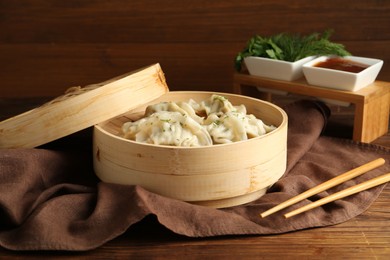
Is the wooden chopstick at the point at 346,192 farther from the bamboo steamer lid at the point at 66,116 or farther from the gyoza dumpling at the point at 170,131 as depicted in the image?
the bamboo steamer lid at the point at 66,116

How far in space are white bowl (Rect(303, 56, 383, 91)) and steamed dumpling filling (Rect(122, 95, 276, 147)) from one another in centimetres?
42

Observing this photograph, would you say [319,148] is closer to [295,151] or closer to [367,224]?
[295,151]

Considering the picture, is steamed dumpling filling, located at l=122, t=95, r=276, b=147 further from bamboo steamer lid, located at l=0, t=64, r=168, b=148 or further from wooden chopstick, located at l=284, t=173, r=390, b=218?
wooden chopstick, located at l=284, t=173, r=390, b=218

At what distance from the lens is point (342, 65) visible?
92.1 inches

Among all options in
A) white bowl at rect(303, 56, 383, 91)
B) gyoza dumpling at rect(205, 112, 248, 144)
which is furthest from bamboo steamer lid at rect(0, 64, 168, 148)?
white bowl at rect(303, 56, 383, 91)

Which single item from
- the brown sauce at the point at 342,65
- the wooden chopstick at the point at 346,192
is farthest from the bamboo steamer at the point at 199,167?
the brown sauce at the point at 342,65

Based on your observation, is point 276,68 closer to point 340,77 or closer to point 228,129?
point 340,77

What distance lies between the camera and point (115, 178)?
1.78m

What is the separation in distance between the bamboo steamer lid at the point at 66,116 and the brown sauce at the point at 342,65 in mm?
774

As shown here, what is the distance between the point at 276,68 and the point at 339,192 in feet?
2.29

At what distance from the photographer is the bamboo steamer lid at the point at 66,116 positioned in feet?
6.04

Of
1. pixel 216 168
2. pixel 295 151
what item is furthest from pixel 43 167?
pixel 295 151

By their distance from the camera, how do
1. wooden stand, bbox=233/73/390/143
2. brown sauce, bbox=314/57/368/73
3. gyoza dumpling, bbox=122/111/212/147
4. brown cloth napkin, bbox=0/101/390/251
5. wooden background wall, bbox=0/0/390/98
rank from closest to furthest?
brown cloth napkin, bbox=0/101/390/251 → gyoza dumpling, bbox=122/111/212/147 → wooden stand, bbox=233/73/390/143 → brown sauce, bbox=314/57/368/73 → wooden background wall, bbox=0/0/390/98

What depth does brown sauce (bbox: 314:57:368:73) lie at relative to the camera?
7.51ft
